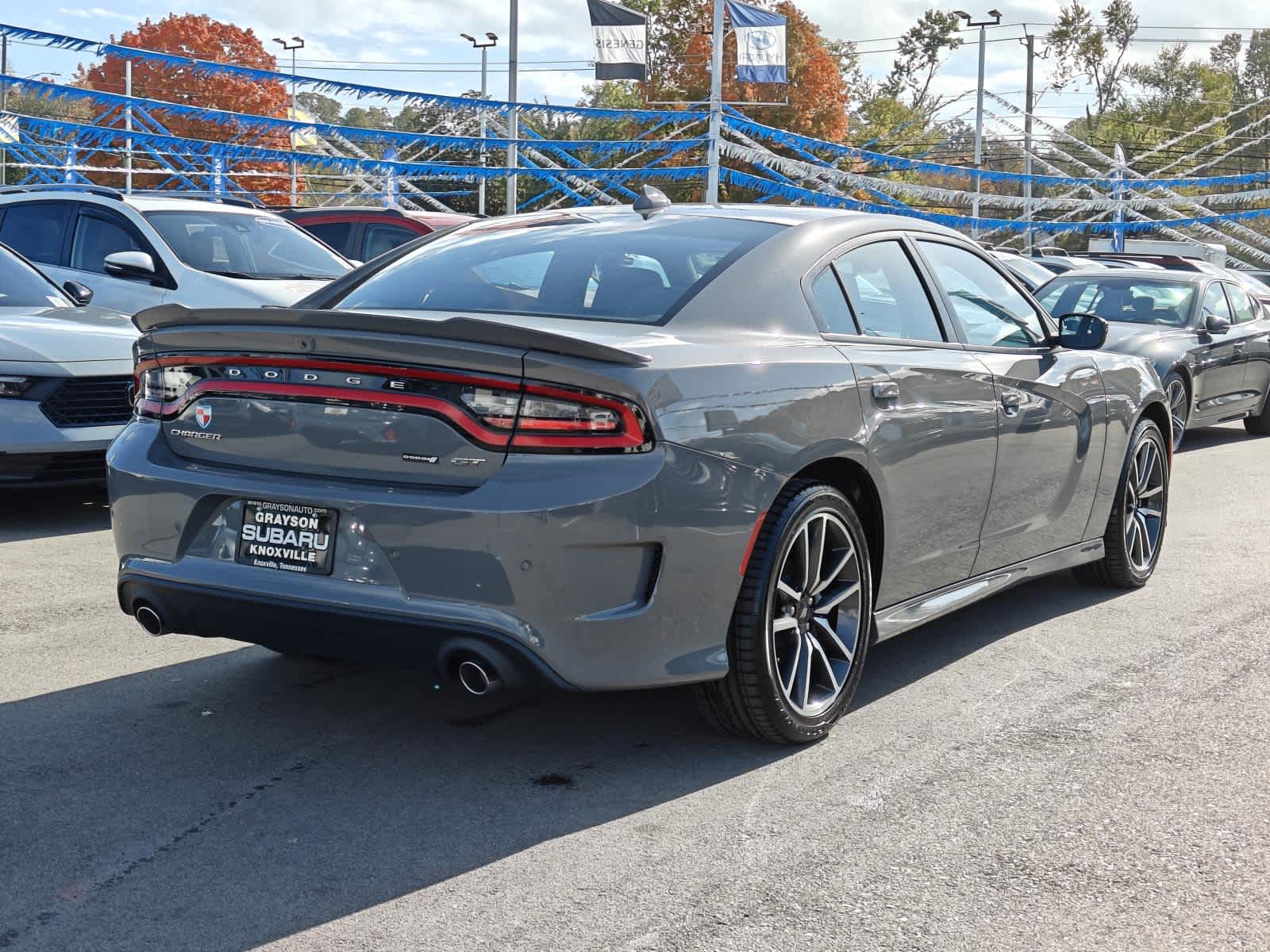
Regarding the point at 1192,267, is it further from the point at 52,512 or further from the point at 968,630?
the point at 52,512

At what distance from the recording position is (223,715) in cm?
466

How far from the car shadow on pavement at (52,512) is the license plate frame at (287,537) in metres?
3.52

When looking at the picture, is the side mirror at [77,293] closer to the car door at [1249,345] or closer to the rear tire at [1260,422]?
the car door at [1249,345]

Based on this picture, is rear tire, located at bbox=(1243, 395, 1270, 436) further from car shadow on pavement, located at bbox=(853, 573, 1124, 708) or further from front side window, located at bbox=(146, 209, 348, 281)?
front side window, located at bbox=(146, 209, 348, 281)

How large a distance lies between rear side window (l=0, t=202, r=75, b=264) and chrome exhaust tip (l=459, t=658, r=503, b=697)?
900 centimetres

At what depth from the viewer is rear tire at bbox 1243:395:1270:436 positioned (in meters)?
14.1

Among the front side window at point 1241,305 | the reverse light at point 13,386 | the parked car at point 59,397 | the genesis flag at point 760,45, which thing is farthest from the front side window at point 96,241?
the genesis flag at point 760,45

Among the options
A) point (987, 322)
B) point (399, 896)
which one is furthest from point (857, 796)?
point (987, 322)

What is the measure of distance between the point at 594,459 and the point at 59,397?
502 centimetres

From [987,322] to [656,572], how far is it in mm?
2308

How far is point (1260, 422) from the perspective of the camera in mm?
14234

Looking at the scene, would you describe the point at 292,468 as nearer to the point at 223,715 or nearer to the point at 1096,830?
the point at 223,715

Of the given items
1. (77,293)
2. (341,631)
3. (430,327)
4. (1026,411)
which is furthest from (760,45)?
(341,631)

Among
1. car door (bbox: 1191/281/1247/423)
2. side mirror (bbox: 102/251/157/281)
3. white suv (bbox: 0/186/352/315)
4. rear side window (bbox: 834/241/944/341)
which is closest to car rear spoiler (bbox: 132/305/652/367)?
rear side window (bbox: 834/241/944/341)
